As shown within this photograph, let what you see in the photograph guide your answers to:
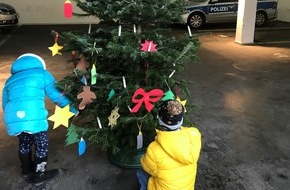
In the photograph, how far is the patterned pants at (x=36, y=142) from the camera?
270cm

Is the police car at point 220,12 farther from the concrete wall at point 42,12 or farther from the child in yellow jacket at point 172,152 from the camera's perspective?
the child in yellow jacket at point 172,152

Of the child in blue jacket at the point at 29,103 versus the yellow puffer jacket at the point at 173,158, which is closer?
the yellow puffer jacket at the point at 173,158

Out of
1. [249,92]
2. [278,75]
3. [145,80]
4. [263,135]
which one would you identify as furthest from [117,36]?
[278,75]

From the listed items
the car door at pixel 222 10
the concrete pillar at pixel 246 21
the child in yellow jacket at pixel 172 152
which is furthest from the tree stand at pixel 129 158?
the car door at pixel 222 10

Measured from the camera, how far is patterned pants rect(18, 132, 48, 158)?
2.70 meters

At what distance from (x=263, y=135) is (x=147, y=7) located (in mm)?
2262

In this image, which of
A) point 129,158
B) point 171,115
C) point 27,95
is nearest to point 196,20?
point 129,158

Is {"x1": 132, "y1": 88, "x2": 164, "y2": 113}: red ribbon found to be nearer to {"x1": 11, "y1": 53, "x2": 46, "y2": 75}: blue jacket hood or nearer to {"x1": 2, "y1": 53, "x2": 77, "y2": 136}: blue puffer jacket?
{"x1": 2, "y1": 53, "x2": 77, "y2": 136}: blue puffer jacket

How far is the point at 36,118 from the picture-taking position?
8.51ft

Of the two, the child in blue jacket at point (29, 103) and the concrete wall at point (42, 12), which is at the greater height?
the concrete wall at point (42, 12)

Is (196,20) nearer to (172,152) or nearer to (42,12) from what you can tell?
(42,12)

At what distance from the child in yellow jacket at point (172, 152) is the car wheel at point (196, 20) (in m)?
10.8

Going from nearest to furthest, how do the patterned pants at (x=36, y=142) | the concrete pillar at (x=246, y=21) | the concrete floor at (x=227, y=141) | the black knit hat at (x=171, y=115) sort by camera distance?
1. the black knit hat at (x=171, y=115)
2. the patterned pants at (x=36, y=142)
3. the concrete floor at (x=227, y=141)
4. the concrete pillar at (x=246, y=21)

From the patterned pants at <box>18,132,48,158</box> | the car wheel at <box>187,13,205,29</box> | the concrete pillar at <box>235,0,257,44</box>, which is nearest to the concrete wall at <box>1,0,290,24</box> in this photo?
the car wheel at <box>187,13,205,29</box>
